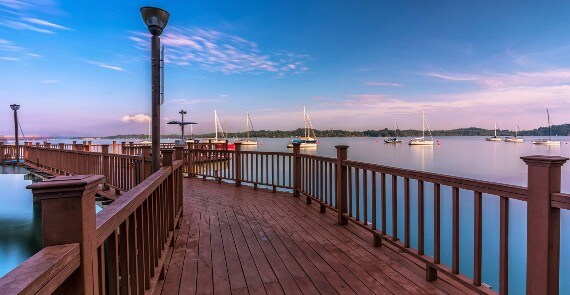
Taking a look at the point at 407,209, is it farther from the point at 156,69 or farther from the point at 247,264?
the point at 156,69

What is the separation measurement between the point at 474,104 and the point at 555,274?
46761 mm

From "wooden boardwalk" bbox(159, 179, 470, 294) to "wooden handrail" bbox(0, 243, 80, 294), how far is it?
174 centimetres

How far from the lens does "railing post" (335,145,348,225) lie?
392cm

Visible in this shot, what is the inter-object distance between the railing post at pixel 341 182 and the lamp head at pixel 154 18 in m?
2.95

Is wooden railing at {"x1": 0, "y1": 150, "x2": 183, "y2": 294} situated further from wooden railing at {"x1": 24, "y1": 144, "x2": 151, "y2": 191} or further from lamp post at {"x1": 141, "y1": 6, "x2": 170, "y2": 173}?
wooden railing at {"x1": 24, "y1": 144, "x2": 151, "y2": 191}

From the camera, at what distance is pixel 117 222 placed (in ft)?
3.93

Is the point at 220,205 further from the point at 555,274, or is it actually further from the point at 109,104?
the point at 109,104

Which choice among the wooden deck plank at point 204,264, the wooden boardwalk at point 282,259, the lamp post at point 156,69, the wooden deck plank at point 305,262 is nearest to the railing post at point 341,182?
the wooden boardwalk at point 282,259

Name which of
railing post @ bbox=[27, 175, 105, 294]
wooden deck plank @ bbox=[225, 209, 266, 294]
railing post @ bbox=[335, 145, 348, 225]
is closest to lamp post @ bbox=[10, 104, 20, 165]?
wooden deck plank @ bbox=[225, 209, 266, 294]

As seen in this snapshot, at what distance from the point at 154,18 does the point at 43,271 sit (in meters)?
3.73

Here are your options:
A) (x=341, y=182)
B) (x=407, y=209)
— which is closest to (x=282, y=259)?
(x=407, y=209)

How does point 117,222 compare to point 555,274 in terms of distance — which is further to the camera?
point 555,274

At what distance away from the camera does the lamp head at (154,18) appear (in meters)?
3.53

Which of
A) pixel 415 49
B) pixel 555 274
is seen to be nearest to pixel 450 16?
pixel 415 49
